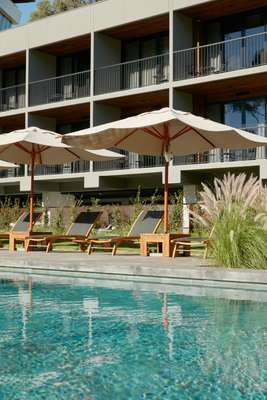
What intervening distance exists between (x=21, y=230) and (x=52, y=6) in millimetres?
41159

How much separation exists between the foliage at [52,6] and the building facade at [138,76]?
22.4 m

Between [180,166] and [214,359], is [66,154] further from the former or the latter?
[214,359]

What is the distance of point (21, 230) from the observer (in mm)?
15703

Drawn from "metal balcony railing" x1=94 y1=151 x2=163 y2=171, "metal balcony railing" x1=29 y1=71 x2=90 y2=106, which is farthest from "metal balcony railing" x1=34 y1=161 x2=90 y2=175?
"metal balcony railing" x1=29 y1=71 x2=90 y2=106

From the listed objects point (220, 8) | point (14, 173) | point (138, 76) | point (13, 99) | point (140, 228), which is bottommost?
point (140, 228)

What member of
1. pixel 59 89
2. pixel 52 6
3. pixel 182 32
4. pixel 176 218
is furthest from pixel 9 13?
pixel 176 218

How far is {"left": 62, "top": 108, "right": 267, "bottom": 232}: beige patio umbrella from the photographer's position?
11641mm

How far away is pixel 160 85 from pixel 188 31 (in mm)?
2600

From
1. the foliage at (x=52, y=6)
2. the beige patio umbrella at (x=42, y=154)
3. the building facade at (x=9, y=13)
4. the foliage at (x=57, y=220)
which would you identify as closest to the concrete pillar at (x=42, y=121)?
the foliage at (x=57, y=220)

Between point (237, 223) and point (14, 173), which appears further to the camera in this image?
point (14, 173)

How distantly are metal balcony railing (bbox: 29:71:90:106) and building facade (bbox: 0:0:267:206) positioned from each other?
0.05m

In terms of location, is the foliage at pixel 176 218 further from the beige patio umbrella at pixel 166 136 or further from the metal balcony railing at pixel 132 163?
the beige patio umbrella at pixel 166 136

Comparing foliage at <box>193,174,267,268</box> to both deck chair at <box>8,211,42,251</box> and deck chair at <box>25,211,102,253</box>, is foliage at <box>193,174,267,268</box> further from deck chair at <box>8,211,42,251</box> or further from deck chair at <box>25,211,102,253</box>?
deck chair at <box>8,211,42,251</box>

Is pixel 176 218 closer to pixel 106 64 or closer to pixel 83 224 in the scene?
pixel 83 224
